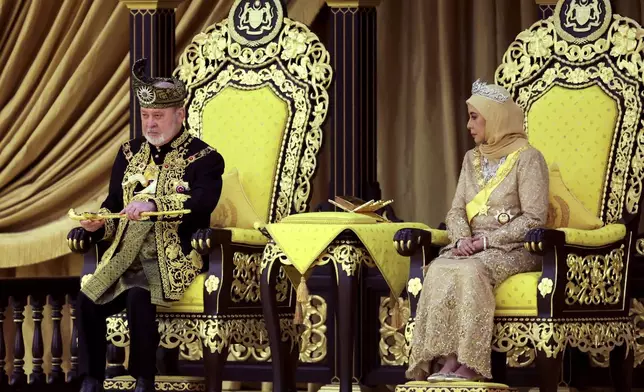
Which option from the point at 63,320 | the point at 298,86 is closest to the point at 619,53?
the point at 298,86

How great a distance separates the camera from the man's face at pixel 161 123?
6242mm

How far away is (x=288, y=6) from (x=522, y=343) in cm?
233

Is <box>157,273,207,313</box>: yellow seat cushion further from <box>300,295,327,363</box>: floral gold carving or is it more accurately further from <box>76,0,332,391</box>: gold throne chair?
<box>300,295,327,363</box>: floral gold carving

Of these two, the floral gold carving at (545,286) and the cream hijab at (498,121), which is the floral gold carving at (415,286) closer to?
the floral gold carving at (545,286)

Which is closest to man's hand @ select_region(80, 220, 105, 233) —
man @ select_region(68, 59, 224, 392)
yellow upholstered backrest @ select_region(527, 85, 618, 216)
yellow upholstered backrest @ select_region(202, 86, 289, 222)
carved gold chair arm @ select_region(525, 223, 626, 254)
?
man @ select_region(68, 59, 224, 392)

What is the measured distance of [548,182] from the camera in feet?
19.8

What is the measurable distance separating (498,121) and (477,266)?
23.1 inches

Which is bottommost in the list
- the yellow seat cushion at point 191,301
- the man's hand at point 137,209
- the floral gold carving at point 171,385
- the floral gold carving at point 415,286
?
the floral gold carving at point 171,385

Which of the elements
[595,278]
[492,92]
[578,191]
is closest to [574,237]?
[595,278]

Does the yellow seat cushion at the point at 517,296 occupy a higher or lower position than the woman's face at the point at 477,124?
lower

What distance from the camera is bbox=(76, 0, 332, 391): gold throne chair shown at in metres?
6.24

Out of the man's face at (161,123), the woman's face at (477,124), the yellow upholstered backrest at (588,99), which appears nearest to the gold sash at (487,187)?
the woman's face at (477,124)

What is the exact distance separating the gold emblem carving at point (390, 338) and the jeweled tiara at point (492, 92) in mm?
1073

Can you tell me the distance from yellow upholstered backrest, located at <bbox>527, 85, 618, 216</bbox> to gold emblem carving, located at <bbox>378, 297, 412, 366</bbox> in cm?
90
